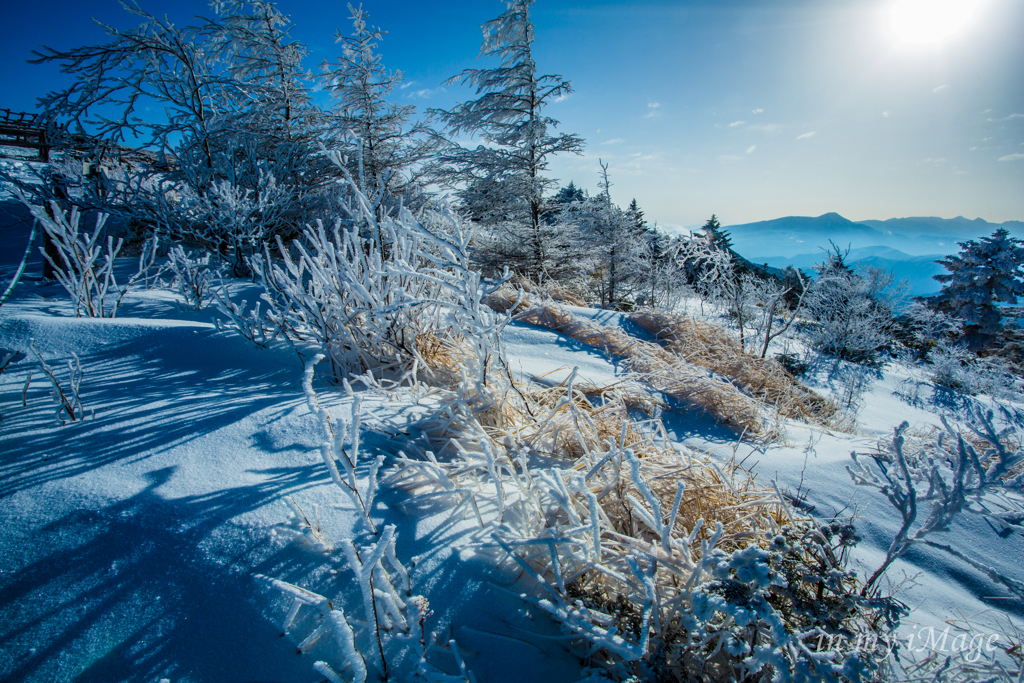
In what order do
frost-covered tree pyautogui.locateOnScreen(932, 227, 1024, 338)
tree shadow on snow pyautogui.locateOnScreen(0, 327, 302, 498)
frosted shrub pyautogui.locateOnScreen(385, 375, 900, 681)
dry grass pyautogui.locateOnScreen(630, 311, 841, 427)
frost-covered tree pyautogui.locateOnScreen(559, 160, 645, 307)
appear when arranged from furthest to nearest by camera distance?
1. frost-covered tree pyautogui.locateOnScreen(932, 227, 1024, 338)
2. frost-covered tree pyautogui.locateOnScreen(559, 160, 645, 307)
3. dry grass pyautogui.locateOnScreen(630, 311, 841, 427)
4. tree shadow on snow pyautogui.locateOnScreen(0, 327, 302, 498)
5. frosted shrub pyautogui.locateOnScreen(385, 375, 900, 681)

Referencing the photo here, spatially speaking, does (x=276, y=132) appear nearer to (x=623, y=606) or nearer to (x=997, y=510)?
(x=623, y=606)

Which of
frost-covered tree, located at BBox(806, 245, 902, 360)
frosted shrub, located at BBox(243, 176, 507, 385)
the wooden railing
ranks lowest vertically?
frost-covered tree, located at BBox(806, 245, 902, 360)

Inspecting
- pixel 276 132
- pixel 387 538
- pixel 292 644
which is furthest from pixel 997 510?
pixel 276 132

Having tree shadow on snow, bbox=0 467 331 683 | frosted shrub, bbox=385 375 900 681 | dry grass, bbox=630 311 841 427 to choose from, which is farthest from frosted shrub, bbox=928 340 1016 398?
tree shadow on snow, bbox=0 467 331 683

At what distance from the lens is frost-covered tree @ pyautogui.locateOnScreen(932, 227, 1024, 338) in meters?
14.0

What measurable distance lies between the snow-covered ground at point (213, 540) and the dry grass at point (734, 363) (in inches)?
64.1

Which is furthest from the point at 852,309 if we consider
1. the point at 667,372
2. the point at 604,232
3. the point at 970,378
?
the point at 667,372

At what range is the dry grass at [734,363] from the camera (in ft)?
10.5

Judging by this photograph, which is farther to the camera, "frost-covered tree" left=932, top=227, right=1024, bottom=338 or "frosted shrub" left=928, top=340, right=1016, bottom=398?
"frost-covered tree" left=932, top=227, right=1024, bottom=338

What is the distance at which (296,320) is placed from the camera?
2100 millimetres

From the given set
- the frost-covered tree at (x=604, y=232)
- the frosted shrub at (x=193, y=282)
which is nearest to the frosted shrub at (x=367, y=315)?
the frosted shrub at (x=193, y=282)

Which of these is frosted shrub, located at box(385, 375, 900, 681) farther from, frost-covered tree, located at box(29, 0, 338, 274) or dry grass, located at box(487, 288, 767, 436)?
frost-covered tree, located at box(29, 0, 338, 274)

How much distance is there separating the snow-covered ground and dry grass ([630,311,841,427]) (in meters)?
1.63

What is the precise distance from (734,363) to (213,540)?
3816mm
